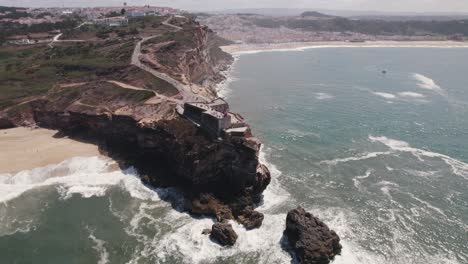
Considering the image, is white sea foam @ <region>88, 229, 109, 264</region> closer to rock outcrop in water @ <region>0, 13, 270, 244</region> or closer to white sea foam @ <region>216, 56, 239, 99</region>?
rock outcrop in water @ <region>0, 13, 270, 244</region>

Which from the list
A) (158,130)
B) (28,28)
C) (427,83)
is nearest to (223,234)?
(158,130)

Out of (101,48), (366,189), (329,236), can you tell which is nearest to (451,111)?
(366,189)

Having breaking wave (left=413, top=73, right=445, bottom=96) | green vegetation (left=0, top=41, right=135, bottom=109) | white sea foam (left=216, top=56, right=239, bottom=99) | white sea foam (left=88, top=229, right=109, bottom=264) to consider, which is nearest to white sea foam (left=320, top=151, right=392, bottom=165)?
white sea foam (left=88, top=229, right=109, bottom=264)

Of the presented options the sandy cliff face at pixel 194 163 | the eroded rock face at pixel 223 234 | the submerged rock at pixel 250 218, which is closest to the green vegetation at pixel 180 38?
the sandy cliff face at pixel 194 163

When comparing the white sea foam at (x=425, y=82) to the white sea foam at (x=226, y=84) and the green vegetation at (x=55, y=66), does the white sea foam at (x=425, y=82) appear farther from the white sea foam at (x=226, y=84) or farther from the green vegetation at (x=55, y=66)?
the green vegetation at (x=55, y=66)

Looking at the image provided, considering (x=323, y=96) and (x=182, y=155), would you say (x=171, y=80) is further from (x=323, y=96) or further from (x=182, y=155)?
(x=323, y=96)

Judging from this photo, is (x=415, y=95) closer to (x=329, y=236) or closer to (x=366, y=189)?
(x=366, y=189)
